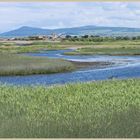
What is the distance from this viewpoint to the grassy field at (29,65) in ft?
16.6

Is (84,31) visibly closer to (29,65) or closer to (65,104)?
(29,65)

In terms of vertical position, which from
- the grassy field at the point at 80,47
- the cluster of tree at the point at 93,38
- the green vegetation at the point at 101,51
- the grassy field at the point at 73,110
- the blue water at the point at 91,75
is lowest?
the grassy field at the point at 73,110

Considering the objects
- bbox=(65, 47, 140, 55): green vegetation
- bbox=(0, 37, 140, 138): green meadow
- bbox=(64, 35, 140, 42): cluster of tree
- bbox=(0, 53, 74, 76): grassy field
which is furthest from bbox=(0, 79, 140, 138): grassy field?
bbox=(64, 35, 140, 42): cluster of tree

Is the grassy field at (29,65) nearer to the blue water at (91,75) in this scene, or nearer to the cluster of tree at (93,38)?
the blue water at (91,75)

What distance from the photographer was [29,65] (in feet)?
16.9

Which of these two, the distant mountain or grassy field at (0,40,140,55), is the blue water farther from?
the distant mountain

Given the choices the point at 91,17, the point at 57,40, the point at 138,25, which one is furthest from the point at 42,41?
the point at 138,25

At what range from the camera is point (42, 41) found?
17.0 ft

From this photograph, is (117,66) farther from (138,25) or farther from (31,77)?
(31,77)

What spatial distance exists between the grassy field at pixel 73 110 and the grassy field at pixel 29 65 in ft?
0.70

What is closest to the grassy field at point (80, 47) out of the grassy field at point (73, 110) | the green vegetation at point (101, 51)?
the green vegetation at point (101, 51)

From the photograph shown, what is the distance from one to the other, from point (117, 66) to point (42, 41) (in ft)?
2.84

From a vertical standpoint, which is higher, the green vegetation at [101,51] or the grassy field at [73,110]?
the green vegetation at [101,51]

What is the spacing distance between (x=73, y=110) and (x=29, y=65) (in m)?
0.73
